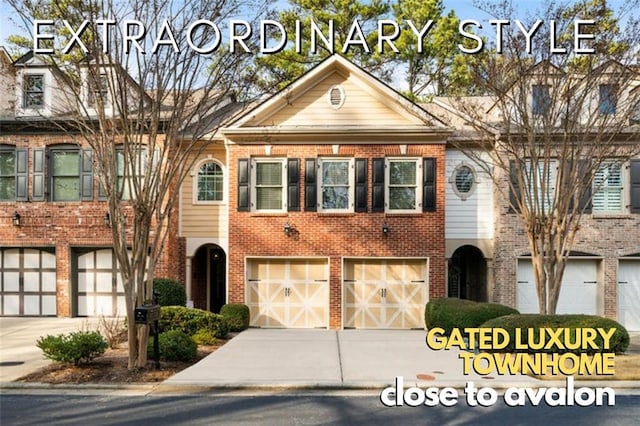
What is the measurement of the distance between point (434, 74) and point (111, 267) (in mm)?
19108

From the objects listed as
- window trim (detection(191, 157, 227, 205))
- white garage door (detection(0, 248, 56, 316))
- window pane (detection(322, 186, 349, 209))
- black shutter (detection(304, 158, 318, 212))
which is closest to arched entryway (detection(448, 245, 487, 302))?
window pane (detection(322, 186, 349, 209))

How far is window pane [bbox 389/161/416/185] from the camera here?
53.8 ft

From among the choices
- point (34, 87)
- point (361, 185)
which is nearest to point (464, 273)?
point (361, 185)

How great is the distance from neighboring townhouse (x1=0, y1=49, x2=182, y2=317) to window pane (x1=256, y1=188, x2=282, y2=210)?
3254 mm

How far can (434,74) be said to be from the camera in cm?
2775

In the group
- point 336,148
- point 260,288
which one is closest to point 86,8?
point 336,148

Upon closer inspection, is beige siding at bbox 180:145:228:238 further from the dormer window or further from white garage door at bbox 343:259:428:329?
the dormer window

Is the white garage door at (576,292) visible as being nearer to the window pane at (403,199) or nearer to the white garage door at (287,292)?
the window pane at (403,199)

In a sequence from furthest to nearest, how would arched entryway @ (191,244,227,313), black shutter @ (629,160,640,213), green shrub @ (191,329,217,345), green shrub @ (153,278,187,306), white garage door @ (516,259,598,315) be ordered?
arched entryway @ (191,244,227,313), white garage door @ (516,259,598,315), black shutter @ (629,160,640,213), green shrub @ (153,278,187,306), green shrub @ (191,329,217,345)

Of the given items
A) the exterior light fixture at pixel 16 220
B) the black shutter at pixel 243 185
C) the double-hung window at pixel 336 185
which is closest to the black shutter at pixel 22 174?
the exterior light fixture at pixel 16 220

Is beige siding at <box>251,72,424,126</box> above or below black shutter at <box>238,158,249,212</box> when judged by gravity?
above

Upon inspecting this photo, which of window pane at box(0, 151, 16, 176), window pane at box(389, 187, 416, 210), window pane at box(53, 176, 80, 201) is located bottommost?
window pane at box(389, 187, 416, 210)

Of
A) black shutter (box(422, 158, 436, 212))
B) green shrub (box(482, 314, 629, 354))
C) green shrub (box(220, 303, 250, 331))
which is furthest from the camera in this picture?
black shutter (box(422, 158, 436, 212))

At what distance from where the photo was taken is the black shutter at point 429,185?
634 inches
